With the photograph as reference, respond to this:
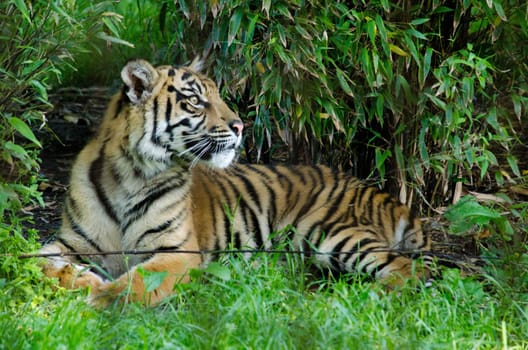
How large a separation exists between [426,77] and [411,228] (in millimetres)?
909

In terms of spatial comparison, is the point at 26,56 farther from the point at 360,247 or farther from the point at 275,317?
the point at 360,247

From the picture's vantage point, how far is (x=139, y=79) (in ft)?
A: 15.6

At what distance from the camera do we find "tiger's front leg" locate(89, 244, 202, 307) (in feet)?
13.9

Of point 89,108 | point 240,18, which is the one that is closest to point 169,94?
point 240,18

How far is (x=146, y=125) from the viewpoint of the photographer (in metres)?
4.74

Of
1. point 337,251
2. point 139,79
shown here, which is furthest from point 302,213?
point 139,79

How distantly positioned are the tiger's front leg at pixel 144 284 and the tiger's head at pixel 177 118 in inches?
19.8

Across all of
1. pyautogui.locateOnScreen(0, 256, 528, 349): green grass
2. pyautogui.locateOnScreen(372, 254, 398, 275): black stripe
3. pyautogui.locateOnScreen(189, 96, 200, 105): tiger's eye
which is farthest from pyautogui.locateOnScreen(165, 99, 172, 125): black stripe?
pyautogui.locateOnScreen(372, 254, 398, 275): black stripe

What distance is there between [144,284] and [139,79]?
3.60 ft

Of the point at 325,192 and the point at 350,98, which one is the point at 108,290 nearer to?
the point at 325,192

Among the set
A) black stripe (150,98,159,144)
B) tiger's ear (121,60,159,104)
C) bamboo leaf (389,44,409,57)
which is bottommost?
black stripe (150,98,159,144)

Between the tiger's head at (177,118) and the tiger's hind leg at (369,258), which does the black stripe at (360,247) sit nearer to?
the tiger's hind leg at (369,258)

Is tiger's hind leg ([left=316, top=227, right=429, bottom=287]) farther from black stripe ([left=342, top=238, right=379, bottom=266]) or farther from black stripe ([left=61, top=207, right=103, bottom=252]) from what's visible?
black stripe ([left=61, top=207, right=103, bottom=252])

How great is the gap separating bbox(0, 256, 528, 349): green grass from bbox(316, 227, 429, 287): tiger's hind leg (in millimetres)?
149
